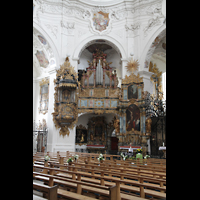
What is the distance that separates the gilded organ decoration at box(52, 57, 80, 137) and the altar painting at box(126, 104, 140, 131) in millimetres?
4092

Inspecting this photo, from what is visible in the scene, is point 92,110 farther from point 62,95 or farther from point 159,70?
point 159,70

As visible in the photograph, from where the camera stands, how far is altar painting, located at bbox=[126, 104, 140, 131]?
53.7ft

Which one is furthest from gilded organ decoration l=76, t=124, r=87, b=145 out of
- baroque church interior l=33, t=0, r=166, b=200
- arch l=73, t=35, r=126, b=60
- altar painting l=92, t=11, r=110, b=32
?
altar painting l=92, t=11, r=110, b=32

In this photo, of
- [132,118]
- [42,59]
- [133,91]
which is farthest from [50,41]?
[132,118]

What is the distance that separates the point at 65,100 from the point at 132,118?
5.35 meters

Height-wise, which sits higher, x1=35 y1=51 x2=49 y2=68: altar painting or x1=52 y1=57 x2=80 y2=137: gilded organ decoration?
x1=35 y1=51 x2=49 y2=68: altar painting

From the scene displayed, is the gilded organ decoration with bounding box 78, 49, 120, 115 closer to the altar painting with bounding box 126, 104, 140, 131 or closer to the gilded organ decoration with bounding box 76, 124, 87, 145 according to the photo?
the altar painting with bounding box 126, 104, 140, 131

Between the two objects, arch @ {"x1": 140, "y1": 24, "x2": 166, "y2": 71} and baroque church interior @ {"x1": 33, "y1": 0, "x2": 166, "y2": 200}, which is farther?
arch @ {"x1": 140, "y1": 24, "x2": 166, "y2": 71}

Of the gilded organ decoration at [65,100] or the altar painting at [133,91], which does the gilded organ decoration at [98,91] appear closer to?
the gilded organ decoration at [65,100]

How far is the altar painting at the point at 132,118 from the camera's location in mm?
16375

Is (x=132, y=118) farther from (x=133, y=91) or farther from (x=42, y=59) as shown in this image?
(x=42, y=59)

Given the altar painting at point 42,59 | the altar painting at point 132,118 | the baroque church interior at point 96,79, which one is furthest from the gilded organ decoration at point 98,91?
the altar painting at point 42,59

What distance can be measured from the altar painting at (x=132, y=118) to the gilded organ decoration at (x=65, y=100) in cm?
409
